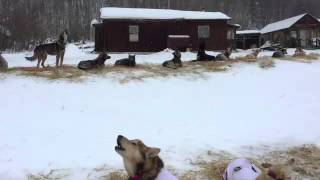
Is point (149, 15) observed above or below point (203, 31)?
above

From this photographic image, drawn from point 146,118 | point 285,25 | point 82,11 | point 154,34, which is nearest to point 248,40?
point 285,25

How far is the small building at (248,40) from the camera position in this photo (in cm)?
5407

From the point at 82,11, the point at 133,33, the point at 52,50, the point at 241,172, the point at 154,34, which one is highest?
the point at 52,50

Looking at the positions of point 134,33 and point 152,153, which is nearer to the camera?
point 152,153

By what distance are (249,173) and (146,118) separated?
470 centimetres

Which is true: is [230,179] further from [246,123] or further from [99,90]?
[99,90]

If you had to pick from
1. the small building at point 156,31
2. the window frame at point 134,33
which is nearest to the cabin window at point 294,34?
the small building at point 156,31

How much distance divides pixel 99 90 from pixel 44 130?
3245mm

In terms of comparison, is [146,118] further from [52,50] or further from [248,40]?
[248,40]

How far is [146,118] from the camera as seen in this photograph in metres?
10.7

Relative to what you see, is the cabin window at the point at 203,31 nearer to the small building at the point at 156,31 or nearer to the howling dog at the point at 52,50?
the small building at the point at 156,31

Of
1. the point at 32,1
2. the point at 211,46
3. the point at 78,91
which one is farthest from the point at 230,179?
the point at 32,1

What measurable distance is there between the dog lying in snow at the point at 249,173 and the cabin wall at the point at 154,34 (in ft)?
89.2

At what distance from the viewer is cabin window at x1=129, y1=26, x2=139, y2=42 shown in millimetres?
33625
